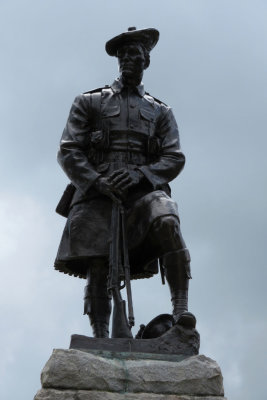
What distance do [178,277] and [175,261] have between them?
15 centimetres

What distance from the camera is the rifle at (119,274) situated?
23.8 feet

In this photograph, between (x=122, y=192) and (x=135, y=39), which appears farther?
(x=135, y=39)

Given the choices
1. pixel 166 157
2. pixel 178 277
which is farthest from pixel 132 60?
pixel 178 277

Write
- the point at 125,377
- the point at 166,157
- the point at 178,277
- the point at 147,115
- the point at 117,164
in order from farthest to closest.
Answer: the point at 147,115, the point at 166,157, the point at 117,164, the point at 178,277, the point at 125,377

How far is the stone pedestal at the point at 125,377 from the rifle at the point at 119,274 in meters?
0.41

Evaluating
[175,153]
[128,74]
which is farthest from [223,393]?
[128,74]

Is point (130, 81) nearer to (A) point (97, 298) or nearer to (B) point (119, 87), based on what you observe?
(B) point (119, 87)

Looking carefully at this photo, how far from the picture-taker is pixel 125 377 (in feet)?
21.7

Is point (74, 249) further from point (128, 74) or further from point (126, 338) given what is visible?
point (128, 74)

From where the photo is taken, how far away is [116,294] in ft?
24.3

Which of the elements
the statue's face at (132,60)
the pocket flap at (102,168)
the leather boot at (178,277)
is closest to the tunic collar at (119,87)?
the statue's face at (132,60)

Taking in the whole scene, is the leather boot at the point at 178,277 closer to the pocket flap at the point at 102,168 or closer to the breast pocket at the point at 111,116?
the pocket flap at the point at 102,168

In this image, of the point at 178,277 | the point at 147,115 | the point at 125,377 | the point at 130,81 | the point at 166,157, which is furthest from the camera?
the point at 130,81

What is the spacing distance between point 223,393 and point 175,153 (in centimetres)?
267
